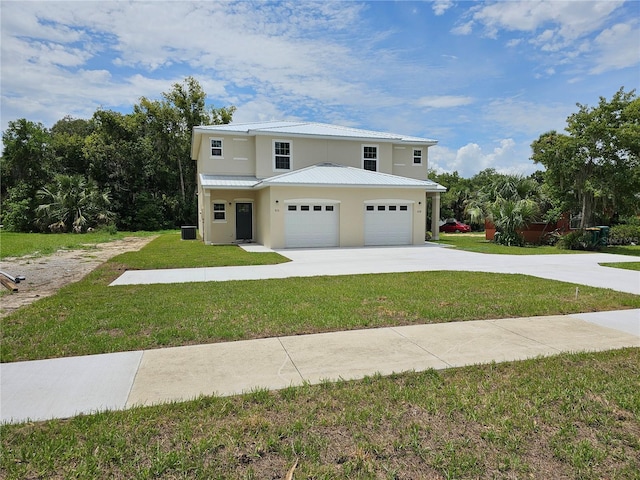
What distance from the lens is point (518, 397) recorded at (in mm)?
4020

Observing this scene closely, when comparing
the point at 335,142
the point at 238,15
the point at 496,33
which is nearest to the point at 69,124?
the point at 335,142

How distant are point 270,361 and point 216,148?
63.6ft

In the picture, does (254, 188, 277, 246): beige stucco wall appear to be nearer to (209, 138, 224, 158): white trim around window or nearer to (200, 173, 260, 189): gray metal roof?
(200, 173, 260, 189): gray metal roof

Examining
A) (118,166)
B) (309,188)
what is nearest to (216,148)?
(309,188)

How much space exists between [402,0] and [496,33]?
424cm

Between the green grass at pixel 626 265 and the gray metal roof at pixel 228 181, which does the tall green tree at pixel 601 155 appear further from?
the gray metal roof at pixel 228 181

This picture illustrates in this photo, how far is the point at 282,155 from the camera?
22984 millimetres

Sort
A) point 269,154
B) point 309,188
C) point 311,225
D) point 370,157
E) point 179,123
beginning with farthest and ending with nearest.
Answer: point 179,123 < point 370,157 < point 269,154 < point 311,225 < point 309,188

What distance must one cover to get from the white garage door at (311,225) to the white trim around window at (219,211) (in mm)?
4908

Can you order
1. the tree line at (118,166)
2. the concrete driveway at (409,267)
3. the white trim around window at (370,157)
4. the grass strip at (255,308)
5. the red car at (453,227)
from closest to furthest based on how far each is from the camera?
→ the grass strip at (255,308) < the concrete driveway at (409,267) < the white trim around window at (370,157) < the tree line at (118,166) < the red car at (453,227)

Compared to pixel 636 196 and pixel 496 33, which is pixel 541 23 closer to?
pixel 496 33

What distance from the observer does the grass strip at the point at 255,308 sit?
5.76 meters

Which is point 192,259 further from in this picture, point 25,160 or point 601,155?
point 25,160

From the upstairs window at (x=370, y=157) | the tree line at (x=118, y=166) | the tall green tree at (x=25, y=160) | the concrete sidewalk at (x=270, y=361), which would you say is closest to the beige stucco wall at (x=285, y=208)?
the upstairs window at (x=370, y=157)
